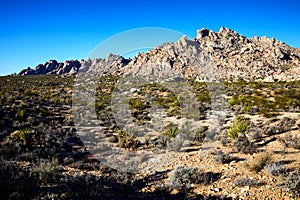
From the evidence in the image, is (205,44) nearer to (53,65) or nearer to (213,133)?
(213,133)

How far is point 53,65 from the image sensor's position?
14775 centimetres

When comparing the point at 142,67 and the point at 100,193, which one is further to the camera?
the point at 142,67

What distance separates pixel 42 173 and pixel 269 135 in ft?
29.0

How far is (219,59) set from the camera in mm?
80375

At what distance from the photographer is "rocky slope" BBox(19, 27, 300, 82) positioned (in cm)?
6850

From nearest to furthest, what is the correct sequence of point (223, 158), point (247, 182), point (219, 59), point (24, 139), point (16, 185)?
point (16, 185) → point (247, 182) → point (223, 158) → point (24, 139) → point (219, 59)

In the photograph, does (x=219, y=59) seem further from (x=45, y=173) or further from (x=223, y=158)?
(x=45, y=173)

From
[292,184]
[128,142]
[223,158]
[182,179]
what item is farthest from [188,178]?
[128,142]

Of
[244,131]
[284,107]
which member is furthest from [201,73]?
[244,131]

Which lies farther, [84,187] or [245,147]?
[245,147]

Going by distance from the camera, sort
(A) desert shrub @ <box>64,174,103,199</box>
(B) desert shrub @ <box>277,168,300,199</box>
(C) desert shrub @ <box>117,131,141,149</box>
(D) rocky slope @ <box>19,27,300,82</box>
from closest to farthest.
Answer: (B) desert shrub @ <box>277,168,300,199</box>, (A) desert shrub @ <box>64,174,103,199</box>, (C) desert shrub @ <box>117,131,141,149</box>, (D) rocky slope @ <box>19,27,300,82</box>

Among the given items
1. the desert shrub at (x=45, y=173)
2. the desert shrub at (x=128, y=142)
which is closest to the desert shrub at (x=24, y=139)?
the desert shrub at (x=45, y=173)

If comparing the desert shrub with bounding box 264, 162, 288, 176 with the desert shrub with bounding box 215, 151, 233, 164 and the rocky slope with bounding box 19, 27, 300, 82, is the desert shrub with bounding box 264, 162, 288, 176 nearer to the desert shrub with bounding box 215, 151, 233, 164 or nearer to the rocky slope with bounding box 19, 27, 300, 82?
the desert shrub with bounding box 215, 151, 233, 164

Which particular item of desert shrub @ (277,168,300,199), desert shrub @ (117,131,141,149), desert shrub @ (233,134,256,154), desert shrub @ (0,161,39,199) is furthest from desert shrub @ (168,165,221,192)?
desert shrub @ (117,131,141,149)
